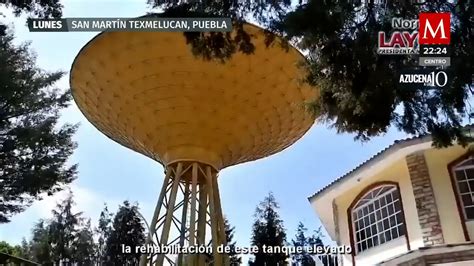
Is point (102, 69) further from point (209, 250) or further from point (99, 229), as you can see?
point (99, 229)

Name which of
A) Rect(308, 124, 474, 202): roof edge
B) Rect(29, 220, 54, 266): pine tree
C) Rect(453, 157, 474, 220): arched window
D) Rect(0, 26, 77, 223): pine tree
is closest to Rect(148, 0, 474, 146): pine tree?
Rect(308, 124, 474, 202): roof edge

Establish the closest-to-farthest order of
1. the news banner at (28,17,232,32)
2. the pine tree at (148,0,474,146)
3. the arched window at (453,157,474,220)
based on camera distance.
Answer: the pine tree at (148,0,474,146), the news banner at (28,17,232,32), the arched window at (453,157,474,220)

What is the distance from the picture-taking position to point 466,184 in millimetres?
10406

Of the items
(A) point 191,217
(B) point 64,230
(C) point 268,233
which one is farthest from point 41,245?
(A) point 191,217

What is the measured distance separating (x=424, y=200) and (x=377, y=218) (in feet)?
4.82

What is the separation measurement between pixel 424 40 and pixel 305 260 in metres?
20.6

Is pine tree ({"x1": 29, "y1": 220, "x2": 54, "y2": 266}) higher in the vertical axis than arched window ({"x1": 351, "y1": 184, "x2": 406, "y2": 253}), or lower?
higher

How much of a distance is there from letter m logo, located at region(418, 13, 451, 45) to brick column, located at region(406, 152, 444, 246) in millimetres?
5476

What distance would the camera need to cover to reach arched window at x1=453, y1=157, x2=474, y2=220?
10130mm

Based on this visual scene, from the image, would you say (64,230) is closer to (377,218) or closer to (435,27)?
(377,218)

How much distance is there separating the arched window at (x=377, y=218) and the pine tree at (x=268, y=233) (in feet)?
47.6

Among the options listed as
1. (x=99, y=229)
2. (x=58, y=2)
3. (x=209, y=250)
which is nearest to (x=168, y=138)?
(x=209, y=250)

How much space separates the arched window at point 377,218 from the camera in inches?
432

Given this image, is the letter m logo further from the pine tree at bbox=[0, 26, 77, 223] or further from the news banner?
the pine tree at bbox=[0, 26, 77, 223]
